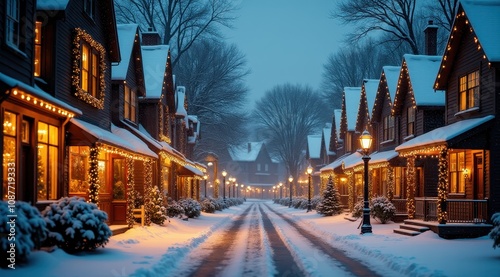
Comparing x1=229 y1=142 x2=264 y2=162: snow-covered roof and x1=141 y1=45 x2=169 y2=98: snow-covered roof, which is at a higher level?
x1=141 y1=45 x2=169 y2=98: snow-covered roof

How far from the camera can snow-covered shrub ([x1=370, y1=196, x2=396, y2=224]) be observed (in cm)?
2903

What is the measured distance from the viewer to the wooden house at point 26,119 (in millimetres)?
14117

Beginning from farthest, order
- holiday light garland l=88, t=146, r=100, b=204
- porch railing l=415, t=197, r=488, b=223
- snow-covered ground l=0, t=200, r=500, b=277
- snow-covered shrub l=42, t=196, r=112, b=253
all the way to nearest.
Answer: porch railing l=415, t=197, r=488, b=223, holiday light garland l=88, t=146, r=100, b=204, snow-covered shrub l=42, t=196, r=112, b=253, snow-covered ground l=0, t=200, r=500, b=277

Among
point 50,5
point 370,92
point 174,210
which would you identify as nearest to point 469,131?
point 50,5

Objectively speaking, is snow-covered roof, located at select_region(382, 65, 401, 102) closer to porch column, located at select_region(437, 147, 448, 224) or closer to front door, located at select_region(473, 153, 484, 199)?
front door, located at select_region(473, 153, 484, 199)

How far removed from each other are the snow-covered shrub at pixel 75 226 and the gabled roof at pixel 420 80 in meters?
19.2

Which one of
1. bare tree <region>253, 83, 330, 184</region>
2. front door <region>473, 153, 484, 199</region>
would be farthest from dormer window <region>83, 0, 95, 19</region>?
bare tree <region>253, 83, 330, 184</region>

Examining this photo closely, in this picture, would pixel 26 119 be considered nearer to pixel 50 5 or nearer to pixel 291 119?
pixel 50 5

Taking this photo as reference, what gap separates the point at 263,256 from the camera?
16.6 m

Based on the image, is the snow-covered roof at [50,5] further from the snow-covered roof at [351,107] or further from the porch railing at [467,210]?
the snow-covered roof at [351,107]

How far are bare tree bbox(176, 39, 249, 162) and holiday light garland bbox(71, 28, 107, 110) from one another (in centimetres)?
3082

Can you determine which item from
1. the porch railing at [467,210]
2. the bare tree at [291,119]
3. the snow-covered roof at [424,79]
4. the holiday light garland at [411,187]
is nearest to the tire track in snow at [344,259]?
the porch railing at [467,210]

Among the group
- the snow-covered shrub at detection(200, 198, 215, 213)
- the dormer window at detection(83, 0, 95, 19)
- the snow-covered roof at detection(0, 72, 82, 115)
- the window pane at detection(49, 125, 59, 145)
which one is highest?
the dormer window at detection(83, 0, 95, 19)

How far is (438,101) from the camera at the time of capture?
29.7 meters
